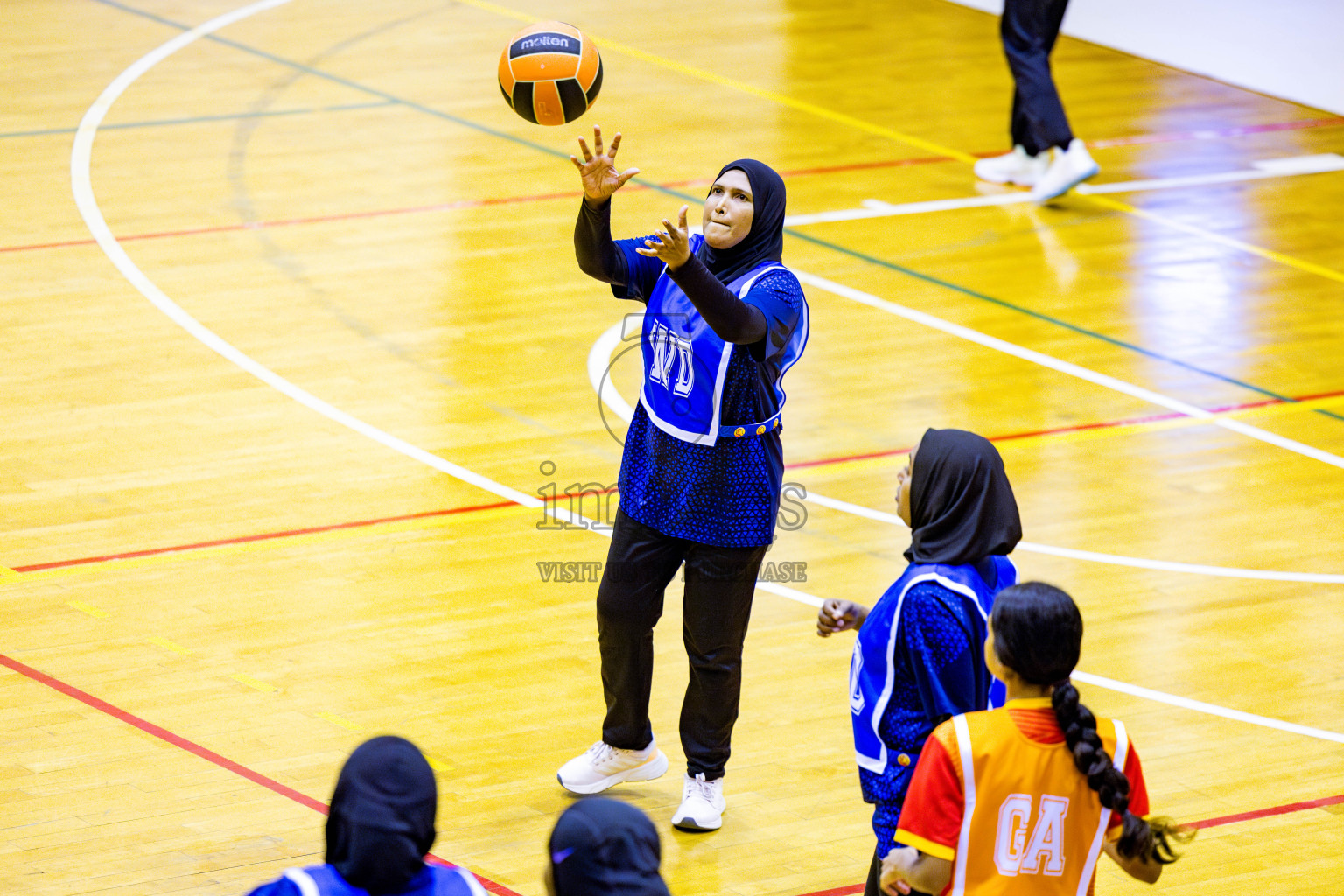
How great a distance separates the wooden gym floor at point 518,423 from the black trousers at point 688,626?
34cm

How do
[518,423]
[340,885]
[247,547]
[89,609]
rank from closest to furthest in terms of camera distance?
[340,885]
[89,609]
[247,547]
[518,423]

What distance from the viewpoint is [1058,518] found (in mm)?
7492

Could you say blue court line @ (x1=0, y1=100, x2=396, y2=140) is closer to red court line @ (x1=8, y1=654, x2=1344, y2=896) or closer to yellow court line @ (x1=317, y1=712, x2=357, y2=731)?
red court line @ (x1=8, y1=654, x2=1344, y2=896)

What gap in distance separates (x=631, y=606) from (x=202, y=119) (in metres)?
7.78

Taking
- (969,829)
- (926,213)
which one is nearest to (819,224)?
(926,213)

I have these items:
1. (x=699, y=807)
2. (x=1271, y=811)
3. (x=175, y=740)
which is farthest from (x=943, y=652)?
(x=175, y=740)

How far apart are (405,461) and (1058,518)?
2829 mm

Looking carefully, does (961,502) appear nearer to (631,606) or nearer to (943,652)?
(943,652)

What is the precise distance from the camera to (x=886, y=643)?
3854 mm

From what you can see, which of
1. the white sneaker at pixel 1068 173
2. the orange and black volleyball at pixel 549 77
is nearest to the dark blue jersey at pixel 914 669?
the orange and black volleyball at pixel 549 77

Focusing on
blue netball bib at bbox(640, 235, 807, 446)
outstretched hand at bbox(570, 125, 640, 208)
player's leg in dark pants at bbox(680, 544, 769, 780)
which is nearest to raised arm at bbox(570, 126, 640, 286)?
outstretched hand at bbox(570, 125, 640, 208)

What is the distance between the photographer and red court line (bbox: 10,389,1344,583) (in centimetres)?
673

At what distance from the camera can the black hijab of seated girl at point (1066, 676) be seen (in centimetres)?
335

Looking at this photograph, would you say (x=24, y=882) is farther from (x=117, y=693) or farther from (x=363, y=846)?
(x=363, y=846)
